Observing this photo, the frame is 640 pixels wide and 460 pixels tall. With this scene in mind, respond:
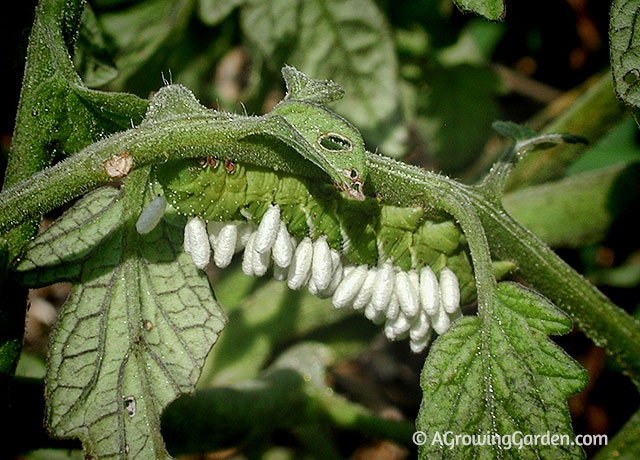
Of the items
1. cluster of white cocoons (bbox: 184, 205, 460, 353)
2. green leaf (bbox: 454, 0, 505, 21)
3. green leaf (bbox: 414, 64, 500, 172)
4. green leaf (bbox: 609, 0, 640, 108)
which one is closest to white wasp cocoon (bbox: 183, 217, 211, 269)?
cluster of white cocoons (bbox: 184, 205, 460, 353)

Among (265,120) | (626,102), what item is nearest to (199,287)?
(265,120)

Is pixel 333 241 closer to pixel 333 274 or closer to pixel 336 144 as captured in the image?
pixel 333 274

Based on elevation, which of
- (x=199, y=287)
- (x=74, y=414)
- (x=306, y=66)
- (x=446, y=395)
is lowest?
(x=74, y=414)

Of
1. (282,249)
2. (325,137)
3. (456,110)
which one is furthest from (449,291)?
(456,110)

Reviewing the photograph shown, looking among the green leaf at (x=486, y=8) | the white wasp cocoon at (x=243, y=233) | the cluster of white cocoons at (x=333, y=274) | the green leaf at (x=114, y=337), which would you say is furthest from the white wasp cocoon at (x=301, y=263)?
the green leaf at (x=486, y=8)

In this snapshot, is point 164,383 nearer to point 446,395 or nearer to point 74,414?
point 74,414

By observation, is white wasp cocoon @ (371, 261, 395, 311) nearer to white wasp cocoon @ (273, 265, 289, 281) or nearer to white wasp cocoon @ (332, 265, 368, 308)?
white wasp cocoon @ (332, 265, 368, 308)

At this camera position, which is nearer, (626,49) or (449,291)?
(626,49)
